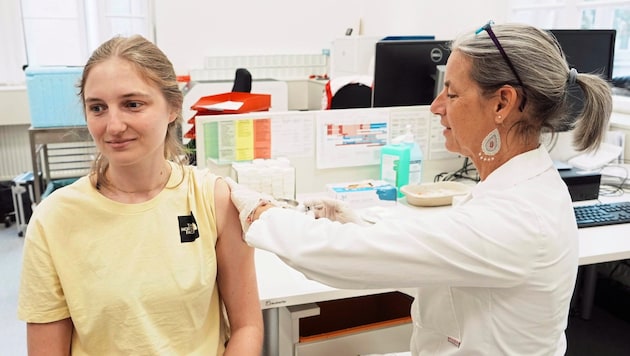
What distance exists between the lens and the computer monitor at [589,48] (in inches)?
88.2

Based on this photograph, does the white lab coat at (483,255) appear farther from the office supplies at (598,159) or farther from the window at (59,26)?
the window at (59,26)

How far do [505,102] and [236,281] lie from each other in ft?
2.32

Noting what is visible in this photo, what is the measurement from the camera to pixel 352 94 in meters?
3.22

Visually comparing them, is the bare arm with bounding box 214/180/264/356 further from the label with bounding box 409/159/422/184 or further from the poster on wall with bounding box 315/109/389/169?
the label with bounding box 409/159/422/184

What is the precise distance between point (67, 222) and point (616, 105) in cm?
260

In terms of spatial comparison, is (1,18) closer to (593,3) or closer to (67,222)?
(67,222)

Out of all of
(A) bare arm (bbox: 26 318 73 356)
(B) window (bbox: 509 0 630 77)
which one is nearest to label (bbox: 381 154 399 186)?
(A) bare arm (bbox: 26 318 73 356)

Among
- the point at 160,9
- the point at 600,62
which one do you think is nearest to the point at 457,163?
the point at 600,62

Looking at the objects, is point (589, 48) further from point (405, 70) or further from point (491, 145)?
point (491, 145)

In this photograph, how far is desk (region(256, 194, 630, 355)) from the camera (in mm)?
1346

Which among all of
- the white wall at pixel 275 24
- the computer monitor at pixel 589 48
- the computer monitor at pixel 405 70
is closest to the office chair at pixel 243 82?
the white wall at pixel 275 24

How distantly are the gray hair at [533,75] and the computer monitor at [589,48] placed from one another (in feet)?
4.22

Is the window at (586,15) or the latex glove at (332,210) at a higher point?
the window at (586,15)

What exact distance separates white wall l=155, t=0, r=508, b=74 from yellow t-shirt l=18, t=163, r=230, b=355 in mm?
3472
